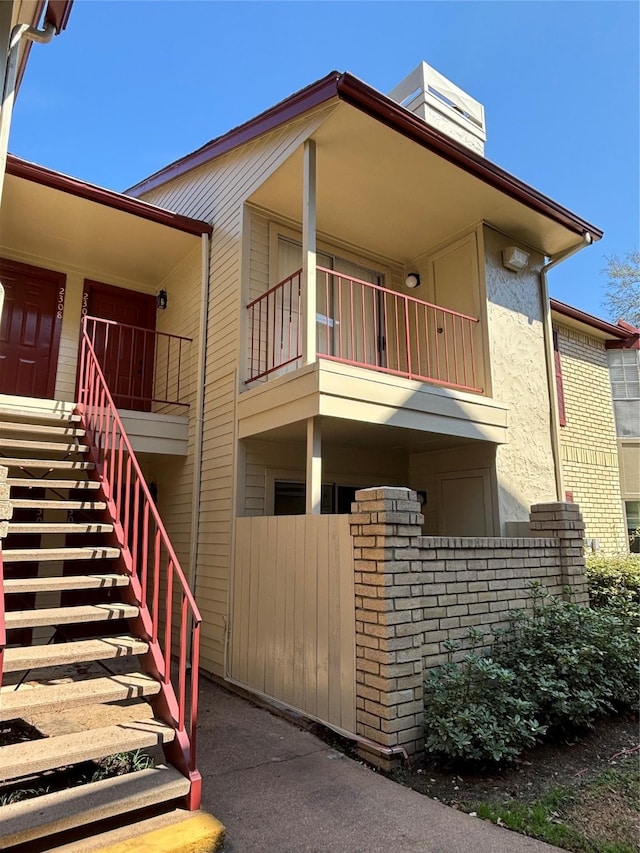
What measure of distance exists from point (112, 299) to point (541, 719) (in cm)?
765

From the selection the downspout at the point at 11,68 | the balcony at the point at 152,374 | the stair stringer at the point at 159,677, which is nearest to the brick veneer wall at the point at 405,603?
the stair stringer at the point at 159,677

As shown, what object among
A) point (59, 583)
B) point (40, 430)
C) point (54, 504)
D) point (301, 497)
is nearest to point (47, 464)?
point (40, 430)

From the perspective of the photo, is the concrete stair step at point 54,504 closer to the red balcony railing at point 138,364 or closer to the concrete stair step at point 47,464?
the concrete stair step at point 47,464

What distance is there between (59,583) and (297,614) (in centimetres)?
196

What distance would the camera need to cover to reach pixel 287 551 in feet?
16.2

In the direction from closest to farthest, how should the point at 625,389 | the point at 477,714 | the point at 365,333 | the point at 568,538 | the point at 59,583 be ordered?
the point at 477,714 → the point at 59,583 → the point at 568,538 → the point at 365,333 → the point at 625,389

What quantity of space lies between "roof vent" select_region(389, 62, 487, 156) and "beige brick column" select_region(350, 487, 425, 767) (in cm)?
567

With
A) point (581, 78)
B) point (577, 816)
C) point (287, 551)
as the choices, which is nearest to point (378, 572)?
point (287, 551)

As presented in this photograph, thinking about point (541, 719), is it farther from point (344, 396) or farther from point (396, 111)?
point (396, 111)

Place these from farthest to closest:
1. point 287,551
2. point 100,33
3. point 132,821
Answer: point 100,33 → point 287,551 → point 132,821

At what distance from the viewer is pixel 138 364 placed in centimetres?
826

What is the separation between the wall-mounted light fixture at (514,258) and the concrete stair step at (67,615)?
20.0 feet

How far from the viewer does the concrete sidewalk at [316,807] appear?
273 cm

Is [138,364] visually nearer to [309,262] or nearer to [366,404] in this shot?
[309,262]
